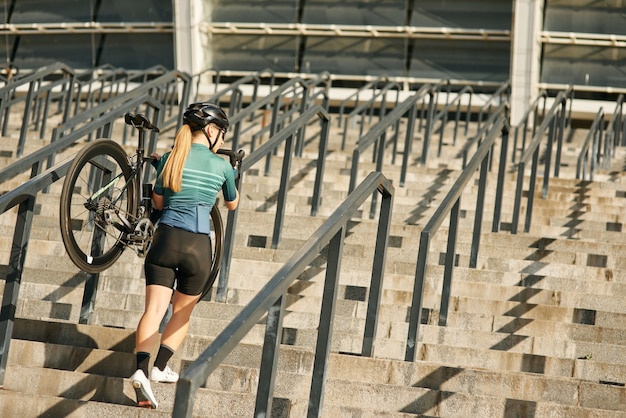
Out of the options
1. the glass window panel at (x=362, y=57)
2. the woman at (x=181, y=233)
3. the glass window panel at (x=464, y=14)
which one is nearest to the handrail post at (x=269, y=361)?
the woman at (x=181, y=233)

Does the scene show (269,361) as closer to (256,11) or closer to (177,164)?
(177,164)

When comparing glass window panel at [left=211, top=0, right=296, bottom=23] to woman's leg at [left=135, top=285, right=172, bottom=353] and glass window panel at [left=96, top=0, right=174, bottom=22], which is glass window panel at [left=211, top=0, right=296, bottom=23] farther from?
woman's leg at [left=135, top=285, right=172, bottom=353]

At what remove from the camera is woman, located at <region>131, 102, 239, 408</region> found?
5.27 m

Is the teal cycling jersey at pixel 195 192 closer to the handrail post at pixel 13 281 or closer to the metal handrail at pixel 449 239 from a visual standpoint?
the handrail post at pixel 13 281

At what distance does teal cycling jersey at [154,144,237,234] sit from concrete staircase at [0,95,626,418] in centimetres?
67

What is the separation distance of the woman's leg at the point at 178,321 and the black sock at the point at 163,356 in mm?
18

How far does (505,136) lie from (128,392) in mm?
4612

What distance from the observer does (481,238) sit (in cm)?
813

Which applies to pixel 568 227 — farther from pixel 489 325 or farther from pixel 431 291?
pixel 489 325

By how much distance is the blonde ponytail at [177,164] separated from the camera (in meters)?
5.32

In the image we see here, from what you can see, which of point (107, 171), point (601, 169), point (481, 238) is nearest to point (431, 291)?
point (481, 238)

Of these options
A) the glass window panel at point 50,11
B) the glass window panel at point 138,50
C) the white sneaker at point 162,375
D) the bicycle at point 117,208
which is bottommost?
the white sneaker at point 162,375

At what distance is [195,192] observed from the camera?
5.39 metres

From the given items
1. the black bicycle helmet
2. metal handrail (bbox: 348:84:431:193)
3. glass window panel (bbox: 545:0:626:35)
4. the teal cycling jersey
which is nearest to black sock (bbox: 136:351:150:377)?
the teal cycling jersey
